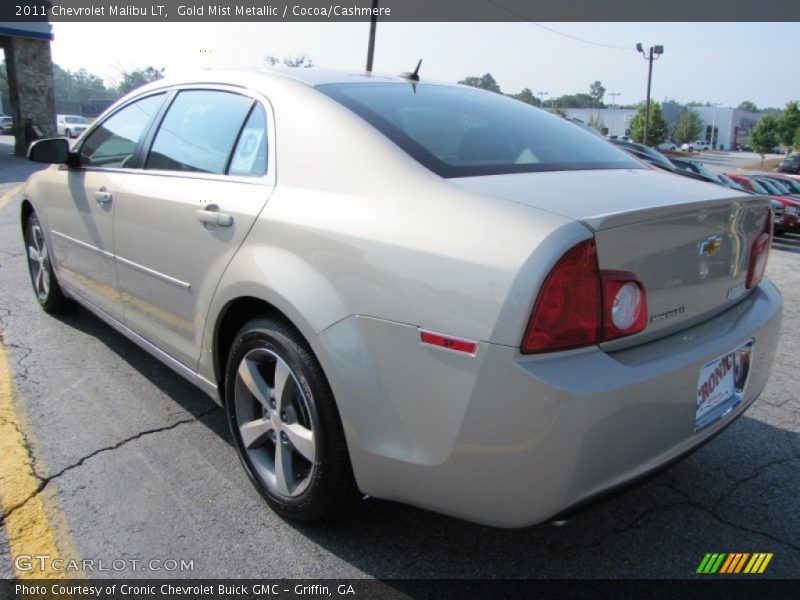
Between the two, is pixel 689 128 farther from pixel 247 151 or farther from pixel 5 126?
pixel 247 151

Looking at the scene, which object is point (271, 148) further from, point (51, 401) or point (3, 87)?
Result: point (3, 87)

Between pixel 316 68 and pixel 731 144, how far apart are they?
12616cm

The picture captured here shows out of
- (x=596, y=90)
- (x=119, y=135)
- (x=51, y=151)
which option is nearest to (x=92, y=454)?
(x=119, y=135)

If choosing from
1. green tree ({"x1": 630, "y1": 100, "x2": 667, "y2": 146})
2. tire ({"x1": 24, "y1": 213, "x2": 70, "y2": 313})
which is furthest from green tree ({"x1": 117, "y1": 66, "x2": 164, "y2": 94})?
green tree ({"x1": 630, "y1": 100, "x2": 667, "y2": 146})

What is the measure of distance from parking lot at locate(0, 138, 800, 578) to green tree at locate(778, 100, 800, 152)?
74.6 m

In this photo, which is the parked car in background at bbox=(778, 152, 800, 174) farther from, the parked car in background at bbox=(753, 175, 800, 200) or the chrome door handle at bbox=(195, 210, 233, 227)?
the chrome door handle at bbox=(195, 210, 233, 227)

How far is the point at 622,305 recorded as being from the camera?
1.70 meters

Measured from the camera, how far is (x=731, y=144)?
111188 mm

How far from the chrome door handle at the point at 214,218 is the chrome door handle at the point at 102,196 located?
95 centimetres

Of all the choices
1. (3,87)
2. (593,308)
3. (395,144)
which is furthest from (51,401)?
(3,87)

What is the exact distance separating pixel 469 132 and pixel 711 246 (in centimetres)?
95

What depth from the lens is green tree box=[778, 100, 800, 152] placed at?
6531 centimetres

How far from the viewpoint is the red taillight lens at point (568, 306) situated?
5.16ft

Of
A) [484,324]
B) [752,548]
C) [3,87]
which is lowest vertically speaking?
[752,548]
